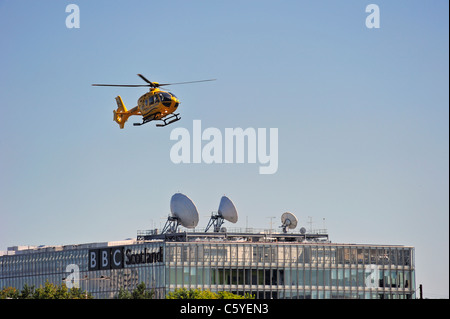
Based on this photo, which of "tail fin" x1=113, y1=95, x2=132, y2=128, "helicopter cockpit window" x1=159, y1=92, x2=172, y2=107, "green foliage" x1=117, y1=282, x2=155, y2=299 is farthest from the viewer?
"green foliage" x1=117, y1=282, x2=155, y2=299

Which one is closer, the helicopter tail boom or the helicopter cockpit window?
the helicopter cockpit window

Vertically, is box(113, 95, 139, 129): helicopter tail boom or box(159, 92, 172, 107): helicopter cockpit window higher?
box(113, 95, 139, 129): helicopter tail boom

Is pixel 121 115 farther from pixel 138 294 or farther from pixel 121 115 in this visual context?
pixel 138 294

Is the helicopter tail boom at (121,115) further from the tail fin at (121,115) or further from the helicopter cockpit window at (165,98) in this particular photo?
the helicopter cockpit window at (165,98)

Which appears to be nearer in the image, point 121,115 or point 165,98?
point 165,98

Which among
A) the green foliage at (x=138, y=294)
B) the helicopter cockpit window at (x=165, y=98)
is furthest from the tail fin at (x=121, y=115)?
the green foliage at (x=138, y=294)

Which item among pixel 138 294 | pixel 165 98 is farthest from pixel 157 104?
pixel 138 294

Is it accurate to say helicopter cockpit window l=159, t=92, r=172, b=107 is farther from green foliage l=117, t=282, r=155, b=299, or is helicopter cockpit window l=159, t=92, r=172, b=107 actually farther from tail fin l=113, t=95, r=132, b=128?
green foliage l=117, t=282, r=155, b=299

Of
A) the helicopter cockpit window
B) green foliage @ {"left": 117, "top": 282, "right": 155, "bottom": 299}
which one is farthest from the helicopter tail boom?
green foliage @ {"left": 117, "top": 282, "right": 155, "bottom": 299}
